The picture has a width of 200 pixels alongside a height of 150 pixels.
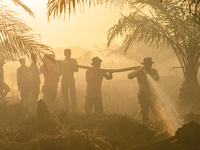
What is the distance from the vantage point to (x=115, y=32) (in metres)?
6.32

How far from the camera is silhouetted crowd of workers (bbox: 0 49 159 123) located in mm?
5355

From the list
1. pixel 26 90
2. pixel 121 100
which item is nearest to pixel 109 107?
pixel 121 100

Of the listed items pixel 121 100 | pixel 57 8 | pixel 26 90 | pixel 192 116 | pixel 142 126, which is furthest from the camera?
pixel 121 100

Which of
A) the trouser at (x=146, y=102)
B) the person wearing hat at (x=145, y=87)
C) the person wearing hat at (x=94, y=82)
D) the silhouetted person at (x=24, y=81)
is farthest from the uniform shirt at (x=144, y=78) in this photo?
the silhouetted person at (x=24, y=81)

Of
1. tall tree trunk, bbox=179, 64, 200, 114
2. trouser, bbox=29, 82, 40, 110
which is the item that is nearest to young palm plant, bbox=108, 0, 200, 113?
tall tree trunk, bbox=179, 64, 200, 114

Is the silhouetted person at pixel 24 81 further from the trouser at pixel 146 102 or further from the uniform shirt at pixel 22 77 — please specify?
the trouser at pixel 146 102

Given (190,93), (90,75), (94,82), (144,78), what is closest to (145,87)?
(144,78)

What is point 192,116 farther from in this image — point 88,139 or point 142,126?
point 88,139

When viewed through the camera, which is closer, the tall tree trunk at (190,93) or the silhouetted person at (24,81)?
the tall tree trunk at (190,93)

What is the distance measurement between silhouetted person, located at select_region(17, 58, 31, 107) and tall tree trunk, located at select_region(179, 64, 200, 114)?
6.28m

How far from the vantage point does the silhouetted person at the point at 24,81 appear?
824cm

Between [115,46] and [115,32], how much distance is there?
748cm

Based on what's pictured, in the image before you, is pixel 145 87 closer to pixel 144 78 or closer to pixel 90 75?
pixel 144 78

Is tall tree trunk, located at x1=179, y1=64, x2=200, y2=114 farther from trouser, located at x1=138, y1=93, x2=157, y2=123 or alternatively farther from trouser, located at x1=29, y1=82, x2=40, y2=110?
trouser, located at x1=29, y1=82, x2=40, y2=110
